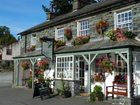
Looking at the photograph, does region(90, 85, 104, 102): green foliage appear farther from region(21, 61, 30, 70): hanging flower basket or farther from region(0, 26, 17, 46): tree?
region(0, 26, 17, 46): tree

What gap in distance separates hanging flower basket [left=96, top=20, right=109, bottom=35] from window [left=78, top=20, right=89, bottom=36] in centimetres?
146

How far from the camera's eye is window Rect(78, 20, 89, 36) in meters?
20.1

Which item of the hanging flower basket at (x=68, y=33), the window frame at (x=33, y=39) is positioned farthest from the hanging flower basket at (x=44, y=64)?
the window frame at (x=33, y=39)

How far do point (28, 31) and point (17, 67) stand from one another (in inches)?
147

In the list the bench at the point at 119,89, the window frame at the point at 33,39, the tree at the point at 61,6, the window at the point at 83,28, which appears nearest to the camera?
the bench at the point at 119,89

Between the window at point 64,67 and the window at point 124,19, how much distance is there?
3.71 metres

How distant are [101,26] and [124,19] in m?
1.81

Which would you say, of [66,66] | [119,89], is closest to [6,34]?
[66,66]

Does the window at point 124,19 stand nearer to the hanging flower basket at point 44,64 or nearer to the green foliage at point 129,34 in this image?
the green foliage at point 129,34

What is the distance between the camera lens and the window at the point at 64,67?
18.8m

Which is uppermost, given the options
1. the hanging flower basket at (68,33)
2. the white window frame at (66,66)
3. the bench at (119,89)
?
the hanging flower basket at (68,33)

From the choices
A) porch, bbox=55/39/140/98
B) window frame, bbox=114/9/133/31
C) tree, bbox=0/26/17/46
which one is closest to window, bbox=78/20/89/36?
porch, bbox=55/39/140/98

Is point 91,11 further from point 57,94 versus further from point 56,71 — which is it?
point 57,94

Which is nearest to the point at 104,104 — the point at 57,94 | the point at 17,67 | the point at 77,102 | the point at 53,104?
the point at 77,102
